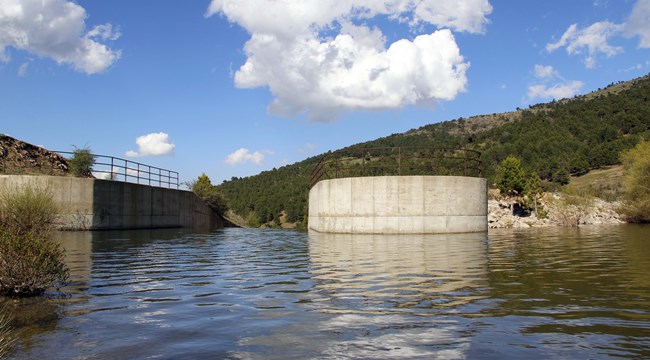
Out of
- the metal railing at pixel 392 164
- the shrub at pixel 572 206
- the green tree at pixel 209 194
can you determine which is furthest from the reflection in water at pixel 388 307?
the shrub at pixel 572 206

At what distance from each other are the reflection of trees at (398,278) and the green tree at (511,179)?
2211 inches

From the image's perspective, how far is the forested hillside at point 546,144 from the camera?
101 meters

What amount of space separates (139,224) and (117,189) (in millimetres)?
2882

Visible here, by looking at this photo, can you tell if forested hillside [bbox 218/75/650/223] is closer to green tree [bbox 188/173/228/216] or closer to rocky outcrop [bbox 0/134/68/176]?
green tree [bbox 188/173/228/216]

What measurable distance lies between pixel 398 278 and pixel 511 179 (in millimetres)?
62670

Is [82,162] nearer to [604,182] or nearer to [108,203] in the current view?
[108,203]

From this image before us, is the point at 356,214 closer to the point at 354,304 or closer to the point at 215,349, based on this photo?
the point at 354,304

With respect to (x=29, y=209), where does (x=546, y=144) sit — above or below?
above

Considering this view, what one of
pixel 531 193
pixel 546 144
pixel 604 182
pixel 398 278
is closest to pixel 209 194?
pixel 398 278

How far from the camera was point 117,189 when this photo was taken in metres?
28.4

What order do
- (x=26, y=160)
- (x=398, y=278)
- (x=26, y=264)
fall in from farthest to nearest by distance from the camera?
(x=26, y=160), (x=398, y=278), (x=26, y=264)

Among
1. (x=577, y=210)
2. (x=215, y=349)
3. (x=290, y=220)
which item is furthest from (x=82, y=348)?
(x=290, y=220)

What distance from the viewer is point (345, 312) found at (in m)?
6.41

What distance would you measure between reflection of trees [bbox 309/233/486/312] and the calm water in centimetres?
4
